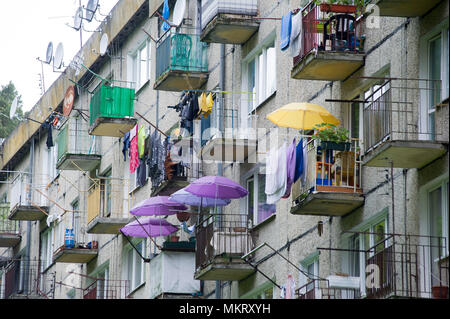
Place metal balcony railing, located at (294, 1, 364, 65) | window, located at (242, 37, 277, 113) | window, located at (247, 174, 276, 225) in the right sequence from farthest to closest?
window, located at (242, 37, 277, 113) → window, located at (247, 174, 276, 225) → metal balcony railing, located at (294, 1, 364, 65)

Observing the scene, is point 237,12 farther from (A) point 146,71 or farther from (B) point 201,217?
(A) point 146,71

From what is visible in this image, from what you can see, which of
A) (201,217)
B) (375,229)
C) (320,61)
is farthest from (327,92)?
(201,217)

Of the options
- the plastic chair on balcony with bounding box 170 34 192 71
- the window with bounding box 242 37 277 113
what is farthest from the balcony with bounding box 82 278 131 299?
the window with bounding box 242 37 277 113

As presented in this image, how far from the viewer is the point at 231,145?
86.5ft

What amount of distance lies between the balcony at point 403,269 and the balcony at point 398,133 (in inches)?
46.6

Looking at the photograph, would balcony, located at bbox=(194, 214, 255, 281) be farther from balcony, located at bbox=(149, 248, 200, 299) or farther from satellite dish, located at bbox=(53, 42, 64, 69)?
satellite dish, located at bbox=(53, 42, 64, 69)

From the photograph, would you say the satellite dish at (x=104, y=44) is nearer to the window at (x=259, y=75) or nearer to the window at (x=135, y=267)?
the window at (x=135, y=267)

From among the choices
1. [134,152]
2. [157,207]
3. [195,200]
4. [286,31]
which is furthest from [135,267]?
[286,31]

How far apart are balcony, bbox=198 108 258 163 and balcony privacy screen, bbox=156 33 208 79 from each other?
289cm

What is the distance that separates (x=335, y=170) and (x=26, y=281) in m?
25.5

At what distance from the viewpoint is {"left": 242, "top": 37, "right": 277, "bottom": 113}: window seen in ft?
87.7

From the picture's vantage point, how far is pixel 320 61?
22.1 metres

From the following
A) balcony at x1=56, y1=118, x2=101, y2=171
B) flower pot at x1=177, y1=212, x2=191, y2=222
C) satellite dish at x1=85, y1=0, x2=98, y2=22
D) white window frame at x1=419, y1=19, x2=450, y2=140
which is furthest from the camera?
balcony at x1=56, y1=118, x2=101, y2=171
